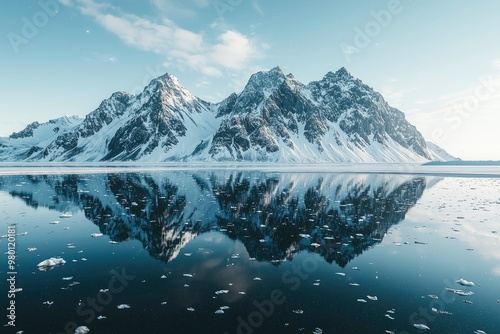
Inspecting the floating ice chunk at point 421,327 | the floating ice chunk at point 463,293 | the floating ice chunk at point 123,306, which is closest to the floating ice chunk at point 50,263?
the floating ice chunk at point 123,306

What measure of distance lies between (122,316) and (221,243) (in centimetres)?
981

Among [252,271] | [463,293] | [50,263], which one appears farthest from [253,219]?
[463,293]

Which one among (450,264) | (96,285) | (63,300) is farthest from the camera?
(450,264)

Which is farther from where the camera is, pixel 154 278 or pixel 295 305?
pixel 154 278

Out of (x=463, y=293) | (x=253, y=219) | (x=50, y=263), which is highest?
(x=253, y=219)

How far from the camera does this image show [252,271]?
51.7 ft

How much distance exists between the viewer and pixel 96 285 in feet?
44.9

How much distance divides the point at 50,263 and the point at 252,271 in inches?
420

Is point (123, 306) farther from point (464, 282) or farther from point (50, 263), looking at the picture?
point (464, 282)

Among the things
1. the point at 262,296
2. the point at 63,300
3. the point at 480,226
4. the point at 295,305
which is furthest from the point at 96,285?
the point at 480,226

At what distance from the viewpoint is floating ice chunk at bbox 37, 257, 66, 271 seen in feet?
51.3

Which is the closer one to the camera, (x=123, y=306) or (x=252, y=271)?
(x=123, y=306)

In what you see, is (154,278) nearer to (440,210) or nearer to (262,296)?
(262,296)

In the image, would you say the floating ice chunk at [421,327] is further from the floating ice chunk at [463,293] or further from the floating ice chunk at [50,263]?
the floating ice chunk at [50,263]
